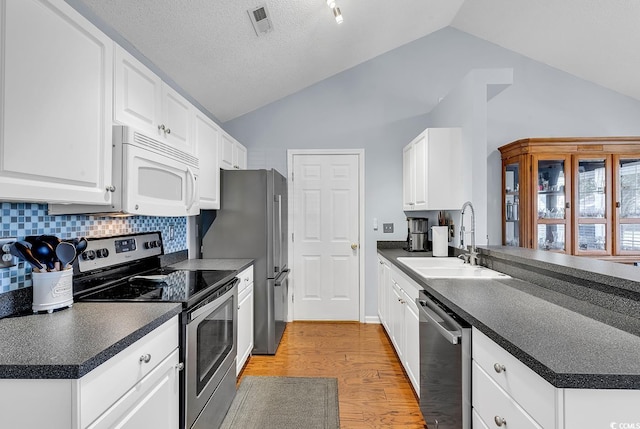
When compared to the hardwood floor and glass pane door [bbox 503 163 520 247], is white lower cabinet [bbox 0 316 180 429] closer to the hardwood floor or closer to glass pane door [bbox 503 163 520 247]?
the hardwood floor

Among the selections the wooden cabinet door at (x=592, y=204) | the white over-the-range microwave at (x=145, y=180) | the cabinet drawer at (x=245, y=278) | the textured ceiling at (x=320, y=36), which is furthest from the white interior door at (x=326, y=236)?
the wooden cabinet door at (x=592, y=204)

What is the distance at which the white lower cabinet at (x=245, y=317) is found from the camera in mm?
2584

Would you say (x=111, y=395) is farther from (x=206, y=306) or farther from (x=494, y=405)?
(x=494, y=405)

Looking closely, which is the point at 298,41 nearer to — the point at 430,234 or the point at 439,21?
the point at 439,21

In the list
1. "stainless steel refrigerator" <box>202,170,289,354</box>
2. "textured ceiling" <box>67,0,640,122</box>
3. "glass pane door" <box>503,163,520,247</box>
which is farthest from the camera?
"glass pane door" <box>503,163,520,247</box>

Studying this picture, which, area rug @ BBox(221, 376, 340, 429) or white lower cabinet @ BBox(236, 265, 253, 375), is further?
white lower cabinet @ BBox(236, 265, 253, 375)

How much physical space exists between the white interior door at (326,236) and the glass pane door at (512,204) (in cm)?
169

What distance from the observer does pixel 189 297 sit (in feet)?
5.29

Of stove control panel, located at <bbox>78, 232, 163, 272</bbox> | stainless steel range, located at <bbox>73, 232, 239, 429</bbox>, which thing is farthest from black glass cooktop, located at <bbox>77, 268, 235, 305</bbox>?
stove control panel, located at <bbox>78, 232, 163, 272</bbox>

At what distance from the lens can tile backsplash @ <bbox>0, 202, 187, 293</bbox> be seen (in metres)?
1.33

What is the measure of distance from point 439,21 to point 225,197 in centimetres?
299

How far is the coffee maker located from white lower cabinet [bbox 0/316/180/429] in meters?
2.67

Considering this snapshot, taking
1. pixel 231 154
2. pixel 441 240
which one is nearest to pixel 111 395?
pixel 231 154

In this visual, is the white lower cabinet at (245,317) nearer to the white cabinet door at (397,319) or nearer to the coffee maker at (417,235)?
→ the white cabinet door at (397,319)
